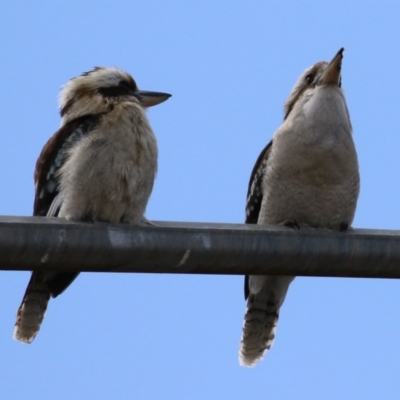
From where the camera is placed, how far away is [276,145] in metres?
5.96

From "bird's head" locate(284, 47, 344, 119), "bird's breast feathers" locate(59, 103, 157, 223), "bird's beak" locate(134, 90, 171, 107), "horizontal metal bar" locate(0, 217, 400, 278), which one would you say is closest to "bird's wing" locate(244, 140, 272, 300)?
"bird's head" locate(284, 47, 344, 119)

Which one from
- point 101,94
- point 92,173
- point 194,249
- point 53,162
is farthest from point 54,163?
point 194,249

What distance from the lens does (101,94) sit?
17.9 feet

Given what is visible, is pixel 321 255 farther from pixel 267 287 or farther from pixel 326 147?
pixel 267 287

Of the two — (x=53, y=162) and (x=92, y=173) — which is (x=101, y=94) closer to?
(x=53, y=162)

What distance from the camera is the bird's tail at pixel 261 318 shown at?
5.98 metres

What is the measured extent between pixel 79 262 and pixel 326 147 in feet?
9.68

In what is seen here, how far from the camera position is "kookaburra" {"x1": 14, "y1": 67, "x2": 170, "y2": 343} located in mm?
4848

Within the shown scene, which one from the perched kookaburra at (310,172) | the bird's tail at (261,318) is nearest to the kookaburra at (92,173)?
the perched kookaburra at (310,172)

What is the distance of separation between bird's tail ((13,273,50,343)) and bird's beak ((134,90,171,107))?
105 centimetres

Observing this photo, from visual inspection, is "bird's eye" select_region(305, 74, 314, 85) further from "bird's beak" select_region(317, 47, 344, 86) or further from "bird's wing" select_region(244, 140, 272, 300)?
"bird's wing" select_region(244, 140, 272, 300)

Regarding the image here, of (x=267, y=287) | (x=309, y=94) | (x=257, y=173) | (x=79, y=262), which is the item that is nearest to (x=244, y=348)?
(x=267, y=287)

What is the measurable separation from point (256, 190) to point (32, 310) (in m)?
1.75

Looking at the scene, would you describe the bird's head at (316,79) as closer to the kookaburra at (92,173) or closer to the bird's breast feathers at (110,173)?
the kookaburra at (92,173)
